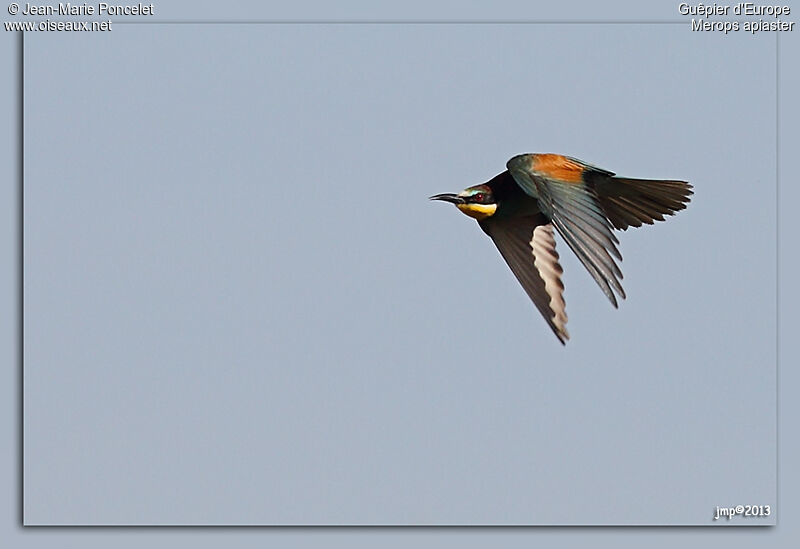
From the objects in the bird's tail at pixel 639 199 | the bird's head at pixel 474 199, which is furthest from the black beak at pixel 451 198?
the bird's tail at pixel 639 199

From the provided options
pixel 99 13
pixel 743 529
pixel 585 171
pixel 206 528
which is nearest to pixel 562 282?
pixel 585 171

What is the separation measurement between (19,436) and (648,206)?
333 cm

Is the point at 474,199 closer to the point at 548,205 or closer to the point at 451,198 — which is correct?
the point at 451,198

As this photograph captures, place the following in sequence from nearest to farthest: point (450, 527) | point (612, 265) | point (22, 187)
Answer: point (612, 265) < point (450, 527) < point (22, 187)

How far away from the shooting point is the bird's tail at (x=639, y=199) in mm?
7102

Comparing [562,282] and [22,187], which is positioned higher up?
[22,187]

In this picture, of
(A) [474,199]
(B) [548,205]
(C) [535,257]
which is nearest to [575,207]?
(B) [548,205]

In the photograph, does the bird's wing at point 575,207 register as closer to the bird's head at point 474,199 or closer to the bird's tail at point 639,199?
the bird's tail at point 639,199

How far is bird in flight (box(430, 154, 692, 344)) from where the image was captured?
6539 millimetres

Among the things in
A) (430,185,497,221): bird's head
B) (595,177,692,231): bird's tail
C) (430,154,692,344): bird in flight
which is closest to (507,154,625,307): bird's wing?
(430,154,692,344): bird in flight

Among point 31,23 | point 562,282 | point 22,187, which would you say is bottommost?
point 562,282

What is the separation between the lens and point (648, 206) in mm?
7156

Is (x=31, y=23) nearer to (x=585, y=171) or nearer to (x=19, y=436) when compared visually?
(x=19, y=436)

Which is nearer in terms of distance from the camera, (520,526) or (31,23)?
(520,526)
